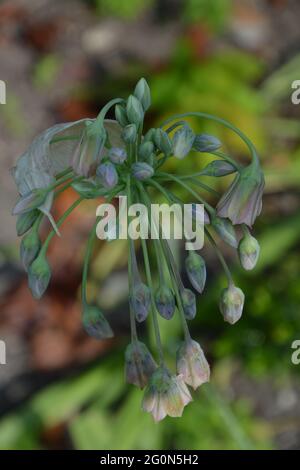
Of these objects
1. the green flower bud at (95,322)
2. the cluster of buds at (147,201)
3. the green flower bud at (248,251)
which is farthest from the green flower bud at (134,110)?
the green flower bud at (95,322)

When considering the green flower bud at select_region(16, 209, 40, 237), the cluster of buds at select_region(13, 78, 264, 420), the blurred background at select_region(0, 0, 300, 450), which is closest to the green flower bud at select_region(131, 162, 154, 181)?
the cluster of buds at select_region(13, 78, 264, 420)

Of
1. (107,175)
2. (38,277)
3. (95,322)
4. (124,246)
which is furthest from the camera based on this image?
(124,246)

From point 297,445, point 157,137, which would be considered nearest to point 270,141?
point 297,445

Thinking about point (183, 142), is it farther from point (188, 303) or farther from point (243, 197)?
point (188, 303)

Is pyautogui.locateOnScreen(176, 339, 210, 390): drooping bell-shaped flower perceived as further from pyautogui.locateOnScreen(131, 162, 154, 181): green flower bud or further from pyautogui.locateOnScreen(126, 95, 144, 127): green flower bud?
pyautogui.locateOnScreen(126, 95, 144, 127): green flower bud

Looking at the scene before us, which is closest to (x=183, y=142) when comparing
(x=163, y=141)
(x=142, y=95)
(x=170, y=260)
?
(x=163, y=141)

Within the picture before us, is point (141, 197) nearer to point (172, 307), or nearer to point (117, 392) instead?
point (172, 307)
